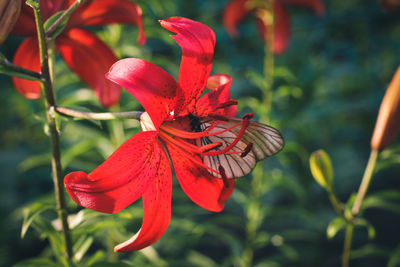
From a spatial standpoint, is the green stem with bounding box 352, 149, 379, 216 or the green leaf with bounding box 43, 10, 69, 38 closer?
the green leaf with bounding box 43, 10, 69, 38

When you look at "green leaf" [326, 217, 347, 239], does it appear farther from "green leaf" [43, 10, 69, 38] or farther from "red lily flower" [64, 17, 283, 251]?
"green leaf" [43, 10, 69, 38]

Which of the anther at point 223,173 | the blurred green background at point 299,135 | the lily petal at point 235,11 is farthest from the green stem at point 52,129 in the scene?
the lily petal at point 235,11

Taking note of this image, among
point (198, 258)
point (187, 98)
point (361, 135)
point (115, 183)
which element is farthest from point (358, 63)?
point (115, 183)

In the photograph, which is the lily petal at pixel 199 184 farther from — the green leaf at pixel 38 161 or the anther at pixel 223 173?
the green leaf at pixel 38 161

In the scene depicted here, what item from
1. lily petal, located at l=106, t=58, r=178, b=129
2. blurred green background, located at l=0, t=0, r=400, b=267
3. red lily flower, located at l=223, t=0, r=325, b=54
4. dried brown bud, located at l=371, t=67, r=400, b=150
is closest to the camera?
lily petal, located at l=106, t=58, r=178, b=129

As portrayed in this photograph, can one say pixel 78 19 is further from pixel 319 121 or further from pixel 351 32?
pixel 351 32

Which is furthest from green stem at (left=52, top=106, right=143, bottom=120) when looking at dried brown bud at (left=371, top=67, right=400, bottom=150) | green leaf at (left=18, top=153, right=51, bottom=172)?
green leaf at (left=18, top=153, right=51, bottom=172)
